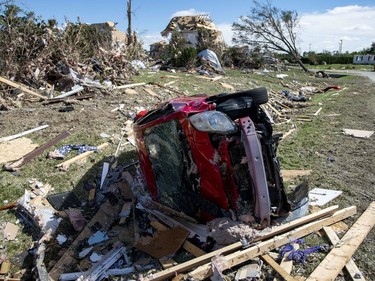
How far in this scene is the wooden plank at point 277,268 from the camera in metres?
2.90

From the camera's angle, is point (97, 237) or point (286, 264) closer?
point (286, 264)

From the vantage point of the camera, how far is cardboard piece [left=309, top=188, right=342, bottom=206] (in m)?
4.25

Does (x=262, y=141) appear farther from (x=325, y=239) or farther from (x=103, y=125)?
(x=103, y=125)

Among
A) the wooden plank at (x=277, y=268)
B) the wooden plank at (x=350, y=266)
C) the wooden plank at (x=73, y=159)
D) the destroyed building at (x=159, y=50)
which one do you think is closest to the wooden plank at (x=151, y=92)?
the wooden plank at (x=73, y=159)

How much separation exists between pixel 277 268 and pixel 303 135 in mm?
5272

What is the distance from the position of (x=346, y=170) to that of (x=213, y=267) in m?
3.50

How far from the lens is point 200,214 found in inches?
136

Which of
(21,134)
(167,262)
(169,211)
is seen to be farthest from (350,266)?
(21,134)

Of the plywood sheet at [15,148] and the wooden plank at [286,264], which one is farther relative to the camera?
the plywood sheet at [15,148]

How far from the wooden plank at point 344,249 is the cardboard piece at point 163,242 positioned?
1.36 m

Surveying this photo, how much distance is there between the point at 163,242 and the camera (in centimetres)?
354

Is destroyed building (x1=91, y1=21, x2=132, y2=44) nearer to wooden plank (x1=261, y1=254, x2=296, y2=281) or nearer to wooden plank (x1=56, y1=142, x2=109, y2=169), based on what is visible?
wooden plank (x1=56, y1=142, x2=109, y2=169)

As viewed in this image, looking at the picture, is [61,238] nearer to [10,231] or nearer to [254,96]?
[10,231]

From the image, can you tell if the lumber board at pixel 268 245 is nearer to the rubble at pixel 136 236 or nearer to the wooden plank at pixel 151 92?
the rubble at pixel 136 236
